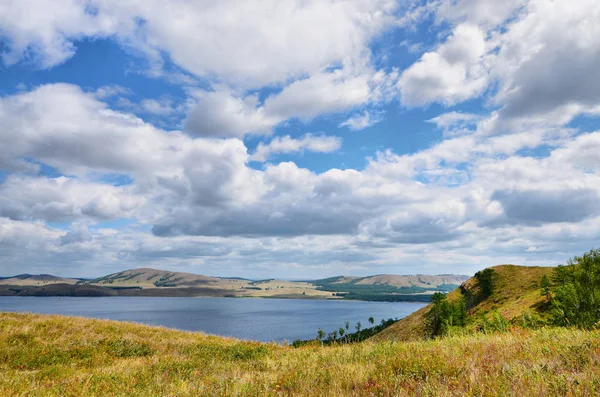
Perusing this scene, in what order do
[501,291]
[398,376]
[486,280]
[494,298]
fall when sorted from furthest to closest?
[486,280], [501,291], [494,298], [398,376]

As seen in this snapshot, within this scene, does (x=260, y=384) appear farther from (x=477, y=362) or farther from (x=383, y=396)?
(x=477, y=362)

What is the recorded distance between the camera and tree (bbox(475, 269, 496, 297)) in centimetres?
10491

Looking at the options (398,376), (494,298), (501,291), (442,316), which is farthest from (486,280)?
(398,376)

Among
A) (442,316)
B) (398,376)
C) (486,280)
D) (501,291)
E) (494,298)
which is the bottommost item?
(442,316)

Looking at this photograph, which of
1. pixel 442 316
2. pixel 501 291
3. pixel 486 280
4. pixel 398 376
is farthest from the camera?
pixel 486 280

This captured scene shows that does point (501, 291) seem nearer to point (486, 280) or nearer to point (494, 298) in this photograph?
point (494, 298)

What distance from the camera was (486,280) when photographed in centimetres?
10806

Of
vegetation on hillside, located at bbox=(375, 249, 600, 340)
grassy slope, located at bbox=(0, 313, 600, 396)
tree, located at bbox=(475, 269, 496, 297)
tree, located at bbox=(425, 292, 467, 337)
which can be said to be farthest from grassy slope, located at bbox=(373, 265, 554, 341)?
grassy slope, located at bbox=(0, 313, 600, 396)

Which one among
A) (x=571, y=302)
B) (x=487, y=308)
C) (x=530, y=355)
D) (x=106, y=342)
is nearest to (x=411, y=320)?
(x=487, y=308)

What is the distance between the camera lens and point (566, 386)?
5.17m

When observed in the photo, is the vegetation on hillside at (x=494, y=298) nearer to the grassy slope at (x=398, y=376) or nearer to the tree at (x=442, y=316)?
the tree at (x=442, y=316)

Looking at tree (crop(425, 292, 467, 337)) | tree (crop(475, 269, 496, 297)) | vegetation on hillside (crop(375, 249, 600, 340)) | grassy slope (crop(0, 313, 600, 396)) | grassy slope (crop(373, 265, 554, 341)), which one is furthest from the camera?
tree (crop(475, 269, 496, 297))

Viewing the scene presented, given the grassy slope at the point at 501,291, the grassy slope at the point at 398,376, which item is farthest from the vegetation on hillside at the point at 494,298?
the grassy slope at the point at 398,376

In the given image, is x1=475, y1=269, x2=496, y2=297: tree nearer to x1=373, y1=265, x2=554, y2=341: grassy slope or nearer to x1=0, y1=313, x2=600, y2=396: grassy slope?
x1=373, y1=265, x2=554, y2=341: grassy slope
